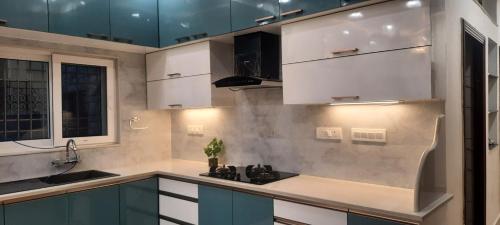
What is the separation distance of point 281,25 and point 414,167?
1334mm

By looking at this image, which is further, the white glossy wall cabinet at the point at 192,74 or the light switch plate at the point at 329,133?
the white glossy wall cabinet at the point at 192,74

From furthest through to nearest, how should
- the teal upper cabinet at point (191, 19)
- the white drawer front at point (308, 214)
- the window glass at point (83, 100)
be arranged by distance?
the window glass at point (83, 100)
the teal upper cabinet at point (191, 19)
the white drawer front at point (308, 214)

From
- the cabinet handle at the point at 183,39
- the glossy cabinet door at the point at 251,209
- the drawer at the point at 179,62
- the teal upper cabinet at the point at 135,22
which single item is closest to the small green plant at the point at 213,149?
the drawer at the point at 179,62

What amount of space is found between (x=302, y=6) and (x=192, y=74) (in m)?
1.28

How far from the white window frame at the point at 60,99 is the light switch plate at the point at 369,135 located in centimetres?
235

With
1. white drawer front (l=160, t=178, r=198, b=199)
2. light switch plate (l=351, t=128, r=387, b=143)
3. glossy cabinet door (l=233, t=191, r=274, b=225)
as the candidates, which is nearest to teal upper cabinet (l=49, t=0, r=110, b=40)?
white drawer front (l=160, t=178, r=198, b=199)

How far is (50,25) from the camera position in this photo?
269cm

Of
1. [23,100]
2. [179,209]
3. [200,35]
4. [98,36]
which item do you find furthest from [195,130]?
[23,100]

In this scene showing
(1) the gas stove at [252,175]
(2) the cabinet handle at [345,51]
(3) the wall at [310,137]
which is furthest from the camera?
(1) the gas stove at [252,175]

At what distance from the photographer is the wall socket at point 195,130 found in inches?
144

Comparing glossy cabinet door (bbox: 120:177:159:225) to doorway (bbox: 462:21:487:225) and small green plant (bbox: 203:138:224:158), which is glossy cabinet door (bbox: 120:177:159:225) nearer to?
small green plant (bbox: 203:138:224:158)

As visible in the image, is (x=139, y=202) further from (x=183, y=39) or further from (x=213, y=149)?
(x=183, y=39)

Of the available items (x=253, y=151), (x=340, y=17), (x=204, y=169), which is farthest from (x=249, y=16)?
(x=204, y=169)

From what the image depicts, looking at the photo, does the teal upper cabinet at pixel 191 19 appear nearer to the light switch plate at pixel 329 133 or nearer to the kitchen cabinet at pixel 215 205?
the light switch plate at pixel 329 133
